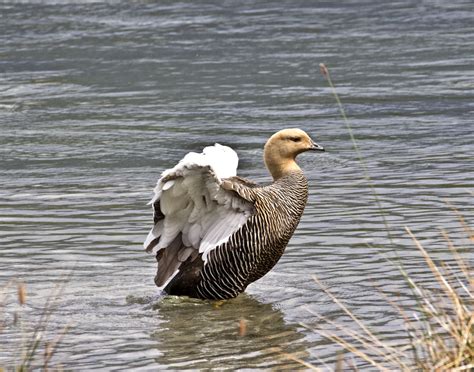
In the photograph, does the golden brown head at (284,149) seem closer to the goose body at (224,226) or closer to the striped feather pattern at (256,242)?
the goose body at (224,226)

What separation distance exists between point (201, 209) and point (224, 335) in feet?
3.81

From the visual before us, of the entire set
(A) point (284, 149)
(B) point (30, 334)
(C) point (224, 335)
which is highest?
(A) point (284, 149)

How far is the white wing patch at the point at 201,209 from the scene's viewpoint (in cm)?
888

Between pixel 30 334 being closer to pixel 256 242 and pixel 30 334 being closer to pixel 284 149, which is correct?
pixel 256 242

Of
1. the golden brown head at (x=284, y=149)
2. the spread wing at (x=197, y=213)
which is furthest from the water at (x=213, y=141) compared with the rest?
the golden brown head at (x=284, y=149)

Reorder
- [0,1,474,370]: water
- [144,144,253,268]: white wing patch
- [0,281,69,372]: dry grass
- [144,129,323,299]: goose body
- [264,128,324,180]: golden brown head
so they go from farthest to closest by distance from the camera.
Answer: [264,128,324,180]: golden brown head < [144,129,323,299]: goose body < [144,144,253,268]: white wing patch < [0,1,474,370]: water < [0,281,69,372]: dry grass

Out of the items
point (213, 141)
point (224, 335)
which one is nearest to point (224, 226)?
point (224, 335)

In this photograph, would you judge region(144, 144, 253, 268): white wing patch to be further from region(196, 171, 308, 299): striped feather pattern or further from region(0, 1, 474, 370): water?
region(0, 1, 474, 370): water

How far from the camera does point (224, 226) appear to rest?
924 centimetres

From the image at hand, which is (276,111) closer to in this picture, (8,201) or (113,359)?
(8,201)

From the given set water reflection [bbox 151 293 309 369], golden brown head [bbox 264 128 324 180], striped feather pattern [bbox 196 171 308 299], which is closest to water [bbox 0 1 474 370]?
water reflection [bbox 151 293 309 369]

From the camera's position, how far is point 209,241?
30.4ft

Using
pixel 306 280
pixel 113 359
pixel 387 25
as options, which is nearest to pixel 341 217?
pixel 306 280

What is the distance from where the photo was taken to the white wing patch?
8883 millimetres
